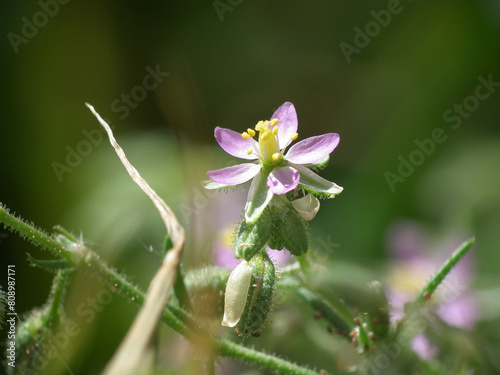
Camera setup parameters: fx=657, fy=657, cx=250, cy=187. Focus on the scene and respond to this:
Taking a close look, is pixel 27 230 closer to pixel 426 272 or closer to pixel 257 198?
pixel 257 198

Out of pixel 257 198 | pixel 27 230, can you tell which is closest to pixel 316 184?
pixel 257 198

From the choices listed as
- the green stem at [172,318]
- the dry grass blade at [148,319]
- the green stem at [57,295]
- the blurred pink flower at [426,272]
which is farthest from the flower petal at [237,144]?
the blurred pink flower at [426,272]

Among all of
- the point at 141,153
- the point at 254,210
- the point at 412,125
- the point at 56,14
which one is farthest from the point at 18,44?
the point at 254,210

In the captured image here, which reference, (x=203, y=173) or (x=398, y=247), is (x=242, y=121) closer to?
(x=203, y=173)

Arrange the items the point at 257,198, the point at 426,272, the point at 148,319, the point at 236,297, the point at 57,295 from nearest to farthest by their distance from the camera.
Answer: the point at 148,319 < the point at 236,297 < the point at 257,198 < the point at 57,295 < the point at 426,272

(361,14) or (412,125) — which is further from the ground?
(361,14)

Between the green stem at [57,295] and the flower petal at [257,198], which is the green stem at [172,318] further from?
the flower petal at [257,198]

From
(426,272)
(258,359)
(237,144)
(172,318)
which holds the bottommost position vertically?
(426,272)
